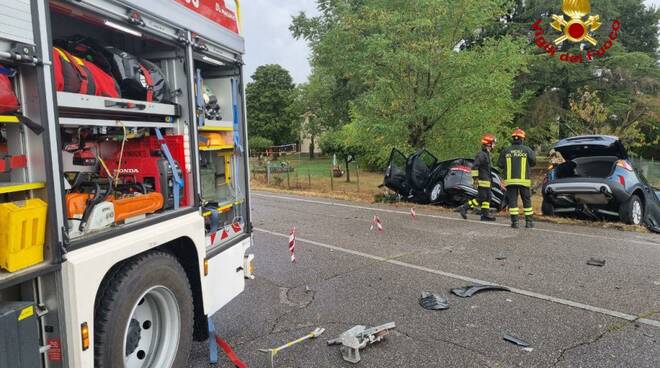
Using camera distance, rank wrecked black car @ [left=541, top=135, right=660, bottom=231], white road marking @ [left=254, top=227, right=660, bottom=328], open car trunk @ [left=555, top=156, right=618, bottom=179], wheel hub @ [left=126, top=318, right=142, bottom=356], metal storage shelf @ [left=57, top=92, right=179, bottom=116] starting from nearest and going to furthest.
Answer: metal storage shelf @ [left=57, top=92, right=179, bottom=116], wheel hub @ [left=126, top=318, right=142, bottom=356], white road marking @ [left=254, top=227, right=660, bottom=328], wrecked black car @ [left=541, top=135, right=660, bottom=231], open car trunk @ [left=555, top=156, right=618, bottom=179]

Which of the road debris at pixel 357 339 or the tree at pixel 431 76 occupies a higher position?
the tree at pixel 431 76

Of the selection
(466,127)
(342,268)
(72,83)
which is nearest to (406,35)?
(466,127)

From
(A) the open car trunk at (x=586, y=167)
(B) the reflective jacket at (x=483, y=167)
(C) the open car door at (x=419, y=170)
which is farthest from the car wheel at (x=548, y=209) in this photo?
(C) the open car door at (x=419, y=170)

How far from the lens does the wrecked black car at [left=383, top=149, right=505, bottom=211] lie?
11.3 meters

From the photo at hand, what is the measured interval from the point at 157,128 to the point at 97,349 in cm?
149

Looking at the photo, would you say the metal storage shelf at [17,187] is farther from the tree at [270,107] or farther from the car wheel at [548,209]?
the tree at [270,107]

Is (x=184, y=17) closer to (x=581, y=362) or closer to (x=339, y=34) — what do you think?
(x=581, y=362)

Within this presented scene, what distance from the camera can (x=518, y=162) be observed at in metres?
9.24

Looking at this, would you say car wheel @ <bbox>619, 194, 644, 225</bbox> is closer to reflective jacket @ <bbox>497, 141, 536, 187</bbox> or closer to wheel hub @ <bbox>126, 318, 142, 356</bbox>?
reflective jacket @ <bbox>497, 141, 536, 187</bbox>

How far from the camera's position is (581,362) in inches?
139

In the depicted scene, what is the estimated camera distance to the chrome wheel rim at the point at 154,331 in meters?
2.91

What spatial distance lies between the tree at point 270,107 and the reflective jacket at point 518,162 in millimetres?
39700

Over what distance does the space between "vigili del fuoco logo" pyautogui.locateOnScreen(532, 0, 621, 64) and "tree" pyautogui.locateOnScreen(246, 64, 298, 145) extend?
27.8 metres

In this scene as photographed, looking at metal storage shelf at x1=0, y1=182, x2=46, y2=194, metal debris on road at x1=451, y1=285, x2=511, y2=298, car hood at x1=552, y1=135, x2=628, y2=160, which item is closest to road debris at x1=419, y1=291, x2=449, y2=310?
metal debris on road at x1=451, y1=285, x2=511, y2=298
